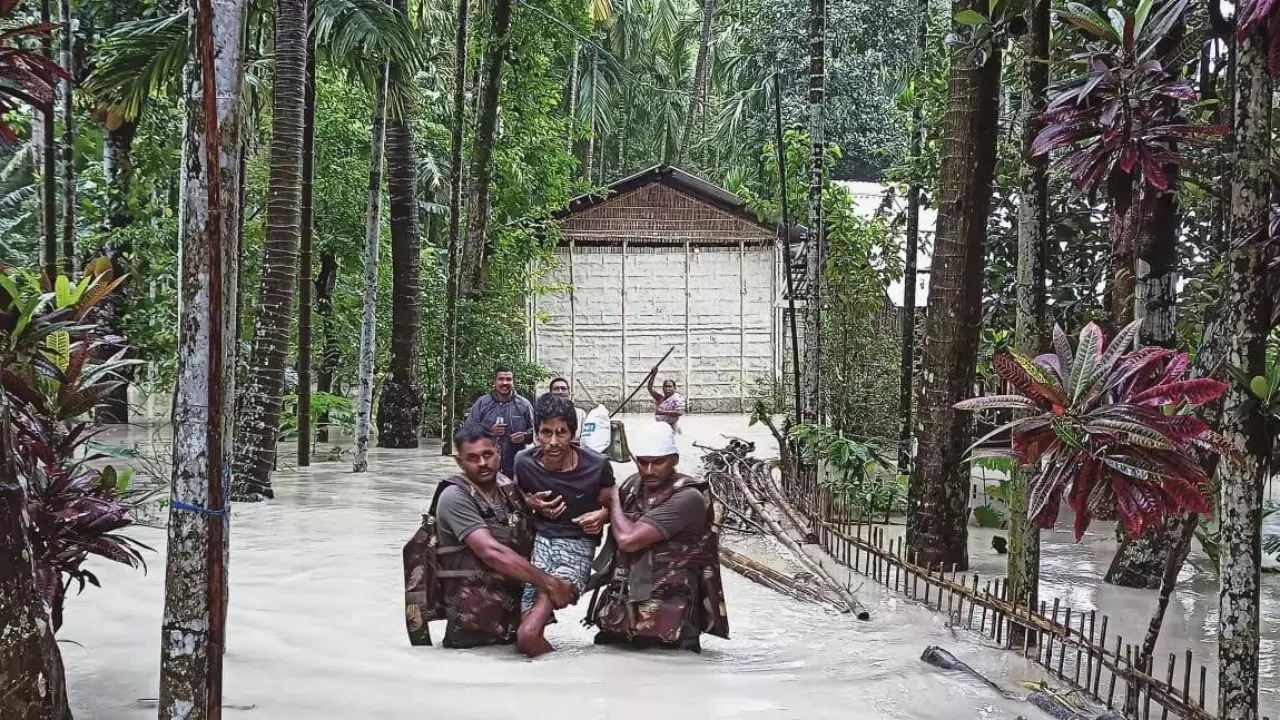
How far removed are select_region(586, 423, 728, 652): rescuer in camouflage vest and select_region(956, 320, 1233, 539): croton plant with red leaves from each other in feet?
6.00

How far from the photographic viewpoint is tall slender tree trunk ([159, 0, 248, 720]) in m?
3.69

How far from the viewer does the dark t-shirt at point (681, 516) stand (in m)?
6.00

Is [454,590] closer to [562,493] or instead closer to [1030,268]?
[562,493]

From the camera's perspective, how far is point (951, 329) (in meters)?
8.34

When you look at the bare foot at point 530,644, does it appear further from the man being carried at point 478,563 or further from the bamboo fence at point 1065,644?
the bamboo fence at point 1065,644

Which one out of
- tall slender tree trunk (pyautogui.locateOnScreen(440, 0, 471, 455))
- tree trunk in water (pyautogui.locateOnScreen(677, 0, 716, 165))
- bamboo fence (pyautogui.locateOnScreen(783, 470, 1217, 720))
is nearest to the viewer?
bamboo fence (pyautogui.locateOnScreen(783, 470, 1217, 720))

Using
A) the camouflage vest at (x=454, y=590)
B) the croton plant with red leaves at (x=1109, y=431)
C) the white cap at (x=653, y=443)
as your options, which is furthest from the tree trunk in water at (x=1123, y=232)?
the camouflage vest at (x=454, y=590)

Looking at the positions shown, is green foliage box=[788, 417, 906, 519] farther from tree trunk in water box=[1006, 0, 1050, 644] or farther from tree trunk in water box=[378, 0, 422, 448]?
tree trunk in water box=[378, 0, 422, 448]

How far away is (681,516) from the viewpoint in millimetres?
6012

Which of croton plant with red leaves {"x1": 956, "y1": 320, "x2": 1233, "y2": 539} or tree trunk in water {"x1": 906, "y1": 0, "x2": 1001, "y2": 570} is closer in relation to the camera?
croton plant with red leaves {"x1": 956, "y1": 320, "x2": 1233, "y2": 539}

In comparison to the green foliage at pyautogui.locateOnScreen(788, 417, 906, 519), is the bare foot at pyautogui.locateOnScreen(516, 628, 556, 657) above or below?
below

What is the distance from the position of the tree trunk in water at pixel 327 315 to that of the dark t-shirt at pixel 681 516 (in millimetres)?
15082

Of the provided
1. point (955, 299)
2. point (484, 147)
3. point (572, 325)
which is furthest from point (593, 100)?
point (955, 299)

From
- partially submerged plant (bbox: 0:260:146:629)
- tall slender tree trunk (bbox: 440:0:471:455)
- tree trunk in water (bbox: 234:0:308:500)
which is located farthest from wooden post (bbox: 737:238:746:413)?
partially submerged plant (bbox: 0:260:146:629)
